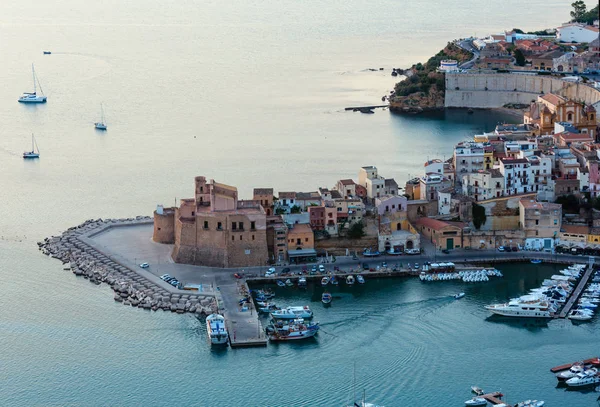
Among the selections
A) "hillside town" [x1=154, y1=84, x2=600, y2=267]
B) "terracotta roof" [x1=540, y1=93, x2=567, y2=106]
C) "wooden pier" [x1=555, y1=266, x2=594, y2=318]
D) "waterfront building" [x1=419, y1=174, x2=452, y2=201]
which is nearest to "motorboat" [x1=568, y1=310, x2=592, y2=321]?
"wooden pier" [x1=555, y1=266, x2=594, y2=318]

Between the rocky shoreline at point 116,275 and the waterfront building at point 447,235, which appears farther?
the waterfront building at point 447,235

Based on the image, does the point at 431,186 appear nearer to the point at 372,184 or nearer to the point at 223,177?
the point at 372,184

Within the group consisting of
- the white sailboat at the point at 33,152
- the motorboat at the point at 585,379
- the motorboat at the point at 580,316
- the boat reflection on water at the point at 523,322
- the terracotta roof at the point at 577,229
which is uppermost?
the white sailboat at the point at 33,152

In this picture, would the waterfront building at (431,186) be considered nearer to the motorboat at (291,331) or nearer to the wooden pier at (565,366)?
the motorboat at (291,331)

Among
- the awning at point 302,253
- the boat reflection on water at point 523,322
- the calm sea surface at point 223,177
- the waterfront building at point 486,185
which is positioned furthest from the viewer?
the waterfront building at point 486,185

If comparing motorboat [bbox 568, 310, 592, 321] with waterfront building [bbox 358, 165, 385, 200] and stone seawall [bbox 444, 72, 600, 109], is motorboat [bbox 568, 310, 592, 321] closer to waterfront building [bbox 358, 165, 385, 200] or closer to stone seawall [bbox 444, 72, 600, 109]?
waterfront building [bbox 358, 165, 385, 200]

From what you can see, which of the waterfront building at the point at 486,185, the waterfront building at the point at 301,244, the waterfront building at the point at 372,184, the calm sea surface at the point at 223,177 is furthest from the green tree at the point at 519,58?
the waterfront building at the point at 301,244
